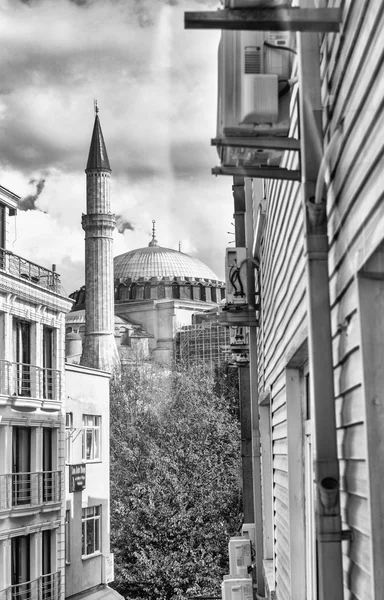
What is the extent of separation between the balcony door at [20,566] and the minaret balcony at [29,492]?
556 millimetres

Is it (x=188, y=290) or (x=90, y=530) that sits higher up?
(x=188, y=290)

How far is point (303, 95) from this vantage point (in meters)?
2.53

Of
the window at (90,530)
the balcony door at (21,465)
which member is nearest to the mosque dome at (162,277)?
the window at (90,530)

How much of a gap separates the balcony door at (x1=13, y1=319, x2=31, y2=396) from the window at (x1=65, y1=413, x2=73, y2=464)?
1.61 metres

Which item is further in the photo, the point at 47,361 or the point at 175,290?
the point at 175,290

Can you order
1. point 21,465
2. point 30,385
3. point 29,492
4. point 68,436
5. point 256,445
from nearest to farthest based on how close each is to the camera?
1. point 256,445
2. point 21,465
3. point 29,492
4. point 30,385
5. point 68,436

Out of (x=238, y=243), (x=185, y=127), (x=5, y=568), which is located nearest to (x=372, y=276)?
(x=185, y=127)

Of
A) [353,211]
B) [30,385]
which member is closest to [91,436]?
[30,385]

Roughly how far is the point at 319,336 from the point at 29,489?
50.1ft

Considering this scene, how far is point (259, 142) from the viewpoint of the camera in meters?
2.71

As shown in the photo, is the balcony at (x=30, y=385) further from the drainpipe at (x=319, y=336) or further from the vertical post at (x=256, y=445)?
the drainpipe at (x=319, y=336)

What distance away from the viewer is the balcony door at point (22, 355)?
17.4 meters

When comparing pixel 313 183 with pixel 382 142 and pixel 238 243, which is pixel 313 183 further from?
pixel 238 243

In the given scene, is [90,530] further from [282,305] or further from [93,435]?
[282,305]
